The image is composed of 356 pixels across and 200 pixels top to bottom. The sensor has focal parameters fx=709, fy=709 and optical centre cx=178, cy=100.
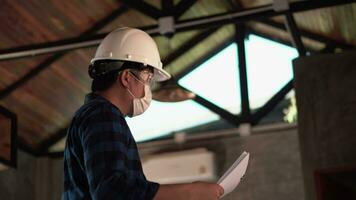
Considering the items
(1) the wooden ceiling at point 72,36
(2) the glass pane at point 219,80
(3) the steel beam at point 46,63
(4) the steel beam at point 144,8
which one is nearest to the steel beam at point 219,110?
(2) the glass pane at point 219,80

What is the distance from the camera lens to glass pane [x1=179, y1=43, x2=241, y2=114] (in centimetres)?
789

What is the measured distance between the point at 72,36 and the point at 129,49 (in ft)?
16.6

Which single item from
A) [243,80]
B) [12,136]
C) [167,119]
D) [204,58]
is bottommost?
[12,136]

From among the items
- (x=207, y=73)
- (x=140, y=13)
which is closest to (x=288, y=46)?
(x=207, y=73)

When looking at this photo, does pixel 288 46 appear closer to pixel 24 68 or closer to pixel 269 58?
pixel 269 58

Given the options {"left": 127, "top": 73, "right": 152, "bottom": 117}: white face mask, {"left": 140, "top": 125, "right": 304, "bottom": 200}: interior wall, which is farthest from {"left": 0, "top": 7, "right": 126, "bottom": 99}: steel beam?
{"left": 127, "top": 73, "right": 152, "bottom": 117}: white face mask

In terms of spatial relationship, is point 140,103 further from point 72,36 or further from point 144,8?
point 72,36

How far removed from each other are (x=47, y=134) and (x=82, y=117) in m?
6.93

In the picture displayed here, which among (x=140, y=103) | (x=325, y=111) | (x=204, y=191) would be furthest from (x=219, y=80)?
(x=204, y=191)

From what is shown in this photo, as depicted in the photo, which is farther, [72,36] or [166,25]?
[72,36]

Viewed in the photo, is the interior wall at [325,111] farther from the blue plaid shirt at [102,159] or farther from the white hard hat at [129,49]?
the blue plaid shirt at [102,159]

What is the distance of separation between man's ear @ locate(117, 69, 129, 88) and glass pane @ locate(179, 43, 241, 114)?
5.90 metres

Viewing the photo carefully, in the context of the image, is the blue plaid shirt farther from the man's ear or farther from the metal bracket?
the metal bracket

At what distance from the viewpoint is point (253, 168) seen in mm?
7676
